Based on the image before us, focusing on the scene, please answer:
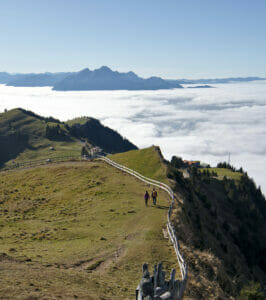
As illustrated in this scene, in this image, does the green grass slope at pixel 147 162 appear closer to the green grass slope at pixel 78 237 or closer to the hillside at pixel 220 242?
the hillside at pixel 220 242

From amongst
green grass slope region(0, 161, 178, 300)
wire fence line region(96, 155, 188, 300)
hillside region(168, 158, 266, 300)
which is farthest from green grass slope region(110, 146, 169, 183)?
green grass slope region(0, 161, 178, 300)

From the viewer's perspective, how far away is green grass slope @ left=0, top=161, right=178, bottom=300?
787 inches

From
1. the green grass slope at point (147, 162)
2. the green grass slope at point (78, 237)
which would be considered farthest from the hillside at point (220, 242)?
the green grass slope at point (78, 237)

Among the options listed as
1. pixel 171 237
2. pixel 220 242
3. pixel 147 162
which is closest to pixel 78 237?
pixel 171 237

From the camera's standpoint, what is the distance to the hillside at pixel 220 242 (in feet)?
79.2

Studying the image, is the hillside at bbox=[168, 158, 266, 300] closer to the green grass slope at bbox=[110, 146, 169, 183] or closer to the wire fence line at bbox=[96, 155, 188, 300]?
the wire fence line at bbox=[96, 155, 188, 300]

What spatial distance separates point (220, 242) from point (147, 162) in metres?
23.2

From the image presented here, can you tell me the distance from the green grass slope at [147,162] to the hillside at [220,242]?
2230mm

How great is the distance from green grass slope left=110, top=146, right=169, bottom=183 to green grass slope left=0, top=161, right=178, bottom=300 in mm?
5298

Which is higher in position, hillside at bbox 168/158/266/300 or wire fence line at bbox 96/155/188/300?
wire fence line at bbox 96/155/188/300

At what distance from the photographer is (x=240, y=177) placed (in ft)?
569

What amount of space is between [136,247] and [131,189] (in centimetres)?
2133

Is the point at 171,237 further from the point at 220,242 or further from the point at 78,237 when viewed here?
the point at 220,242

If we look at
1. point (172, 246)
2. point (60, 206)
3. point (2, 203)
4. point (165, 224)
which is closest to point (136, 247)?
point (172, 246)
